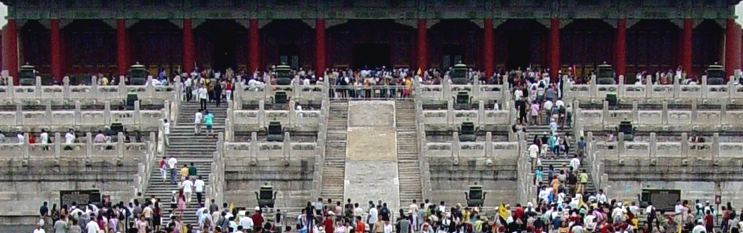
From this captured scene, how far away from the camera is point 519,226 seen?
1750 inches

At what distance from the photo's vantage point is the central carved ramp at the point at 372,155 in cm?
5009

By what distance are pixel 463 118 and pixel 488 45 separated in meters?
20.6

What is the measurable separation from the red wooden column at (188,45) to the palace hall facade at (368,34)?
4 centimetres

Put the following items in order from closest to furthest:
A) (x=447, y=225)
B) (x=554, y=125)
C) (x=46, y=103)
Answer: (x=447, y=225)
(x=554, y=125)
(x=46, y=103)

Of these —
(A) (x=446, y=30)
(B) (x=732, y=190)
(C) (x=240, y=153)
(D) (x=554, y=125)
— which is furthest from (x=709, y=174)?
(A) (x=446, y=30)

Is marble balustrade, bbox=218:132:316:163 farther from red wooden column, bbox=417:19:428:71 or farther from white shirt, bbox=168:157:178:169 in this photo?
red wooden column, bbox=417:19:428:71

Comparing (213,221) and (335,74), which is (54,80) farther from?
(213,221)

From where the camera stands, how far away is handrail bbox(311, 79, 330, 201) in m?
50.1

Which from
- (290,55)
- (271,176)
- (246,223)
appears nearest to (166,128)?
(271,176)

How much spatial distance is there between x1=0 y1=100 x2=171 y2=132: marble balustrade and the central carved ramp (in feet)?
21.6

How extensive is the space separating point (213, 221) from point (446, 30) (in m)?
35.6

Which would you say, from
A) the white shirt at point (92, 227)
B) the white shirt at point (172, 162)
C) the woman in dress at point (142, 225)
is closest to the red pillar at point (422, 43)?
the white shirt at point (172, 162)

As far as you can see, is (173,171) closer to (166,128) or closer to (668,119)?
(166,128)

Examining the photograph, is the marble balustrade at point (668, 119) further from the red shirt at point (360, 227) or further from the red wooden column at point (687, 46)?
the red wooden column at point (687, 46)
